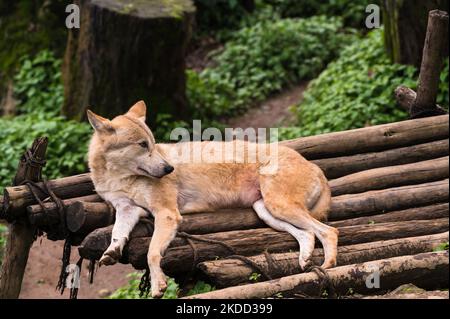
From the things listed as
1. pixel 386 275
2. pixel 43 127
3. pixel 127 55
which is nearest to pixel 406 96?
pixel 386 275

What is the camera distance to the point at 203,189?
696 cm

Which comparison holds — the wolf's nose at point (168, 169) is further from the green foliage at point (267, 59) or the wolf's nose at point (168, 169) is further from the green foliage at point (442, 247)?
the green foliage at point (267, 59)

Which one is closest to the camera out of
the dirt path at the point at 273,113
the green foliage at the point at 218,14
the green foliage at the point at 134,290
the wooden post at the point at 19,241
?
the wooden post at the point at 19,241

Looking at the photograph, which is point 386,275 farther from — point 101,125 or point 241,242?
point 101,125

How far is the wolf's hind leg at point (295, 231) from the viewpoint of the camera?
6445mm

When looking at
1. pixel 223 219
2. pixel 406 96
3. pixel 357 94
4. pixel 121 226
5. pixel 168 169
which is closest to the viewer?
pixel 121 226

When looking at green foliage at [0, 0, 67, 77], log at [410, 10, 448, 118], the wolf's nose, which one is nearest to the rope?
the wolf's nose

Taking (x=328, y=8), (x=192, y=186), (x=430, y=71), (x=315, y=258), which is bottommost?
(x=315, y=258)

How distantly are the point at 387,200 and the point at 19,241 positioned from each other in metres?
3.17

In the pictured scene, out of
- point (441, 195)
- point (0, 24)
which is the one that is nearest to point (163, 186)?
point (441, 195)

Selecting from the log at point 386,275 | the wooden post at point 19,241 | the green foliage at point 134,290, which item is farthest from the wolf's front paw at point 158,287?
the green foliage at point 134,290

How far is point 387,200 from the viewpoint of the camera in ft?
23.9

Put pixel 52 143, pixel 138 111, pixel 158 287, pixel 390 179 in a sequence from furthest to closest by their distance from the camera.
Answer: pixel 52 143 → pixel 390 179 → pixel 138 111 → pixel 158 287

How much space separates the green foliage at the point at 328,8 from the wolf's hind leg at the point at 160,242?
10763 millimetres
